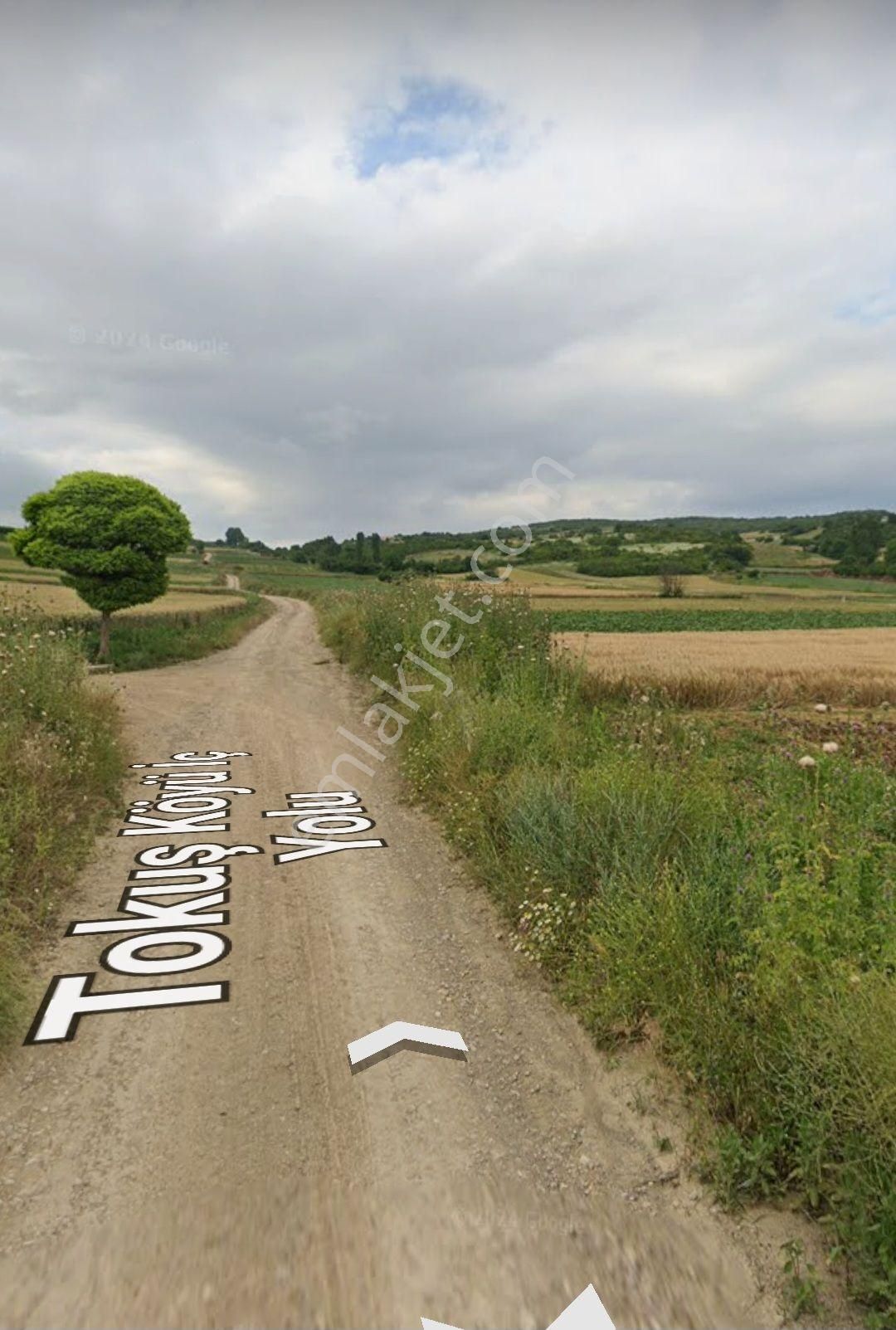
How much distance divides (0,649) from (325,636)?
16079 millimetres

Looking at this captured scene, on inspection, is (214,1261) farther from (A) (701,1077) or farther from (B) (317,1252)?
(A) (701,1077)

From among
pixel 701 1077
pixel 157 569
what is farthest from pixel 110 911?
pixel 157 569

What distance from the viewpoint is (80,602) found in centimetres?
2986

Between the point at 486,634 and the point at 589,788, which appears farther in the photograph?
the point at 486,634

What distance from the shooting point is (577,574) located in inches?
2680

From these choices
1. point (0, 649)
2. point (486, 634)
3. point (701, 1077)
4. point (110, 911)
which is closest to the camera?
point (701, 1077)

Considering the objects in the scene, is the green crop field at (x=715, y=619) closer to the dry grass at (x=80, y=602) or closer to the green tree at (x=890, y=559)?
the dry grass at (x=80, y=602)

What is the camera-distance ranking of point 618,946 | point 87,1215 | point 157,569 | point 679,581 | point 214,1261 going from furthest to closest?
point 679,581
point 157,569
point 618,946
point 87,1215
point 214,1261

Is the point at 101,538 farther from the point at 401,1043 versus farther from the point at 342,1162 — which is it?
the point at 342,1162

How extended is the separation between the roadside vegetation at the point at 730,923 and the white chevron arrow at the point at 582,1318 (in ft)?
2.33

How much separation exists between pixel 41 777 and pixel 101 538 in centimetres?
1386

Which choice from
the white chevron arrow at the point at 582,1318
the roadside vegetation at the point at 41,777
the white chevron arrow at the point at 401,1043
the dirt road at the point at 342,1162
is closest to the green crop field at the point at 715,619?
the roadside vegetation at the point at 41,777

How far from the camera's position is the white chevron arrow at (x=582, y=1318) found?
92.8 inches

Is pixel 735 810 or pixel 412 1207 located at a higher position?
pixel 735 810
